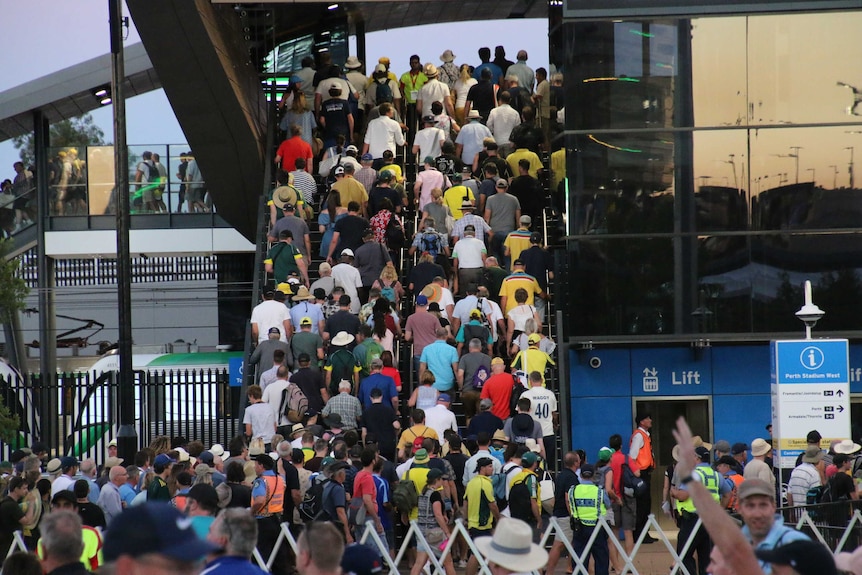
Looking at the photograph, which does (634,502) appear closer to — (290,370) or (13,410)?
(290,370)

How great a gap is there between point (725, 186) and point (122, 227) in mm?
9675

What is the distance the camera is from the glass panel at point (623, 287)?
858 inches

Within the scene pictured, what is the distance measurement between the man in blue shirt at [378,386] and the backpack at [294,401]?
33.7 inches

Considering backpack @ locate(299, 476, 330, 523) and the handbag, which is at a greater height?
backpack @ locate(299, 476, 330, 523)

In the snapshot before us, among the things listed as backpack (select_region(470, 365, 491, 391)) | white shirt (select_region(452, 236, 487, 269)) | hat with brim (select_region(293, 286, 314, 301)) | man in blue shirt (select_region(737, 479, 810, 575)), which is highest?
white shirt (select_region(452, 236, 487, 269))

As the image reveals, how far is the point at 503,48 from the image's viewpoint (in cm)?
2883

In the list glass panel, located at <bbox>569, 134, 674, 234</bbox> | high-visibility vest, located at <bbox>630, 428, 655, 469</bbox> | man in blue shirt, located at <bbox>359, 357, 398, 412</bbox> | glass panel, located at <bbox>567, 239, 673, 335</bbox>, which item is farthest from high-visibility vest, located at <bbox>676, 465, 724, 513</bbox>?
glass panel, located at <bbox>569, 134, 674, 234</bbox>

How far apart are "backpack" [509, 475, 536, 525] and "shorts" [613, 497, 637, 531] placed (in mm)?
1613

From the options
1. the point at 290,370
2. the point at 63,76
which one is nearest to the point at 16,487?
the point at 290,370

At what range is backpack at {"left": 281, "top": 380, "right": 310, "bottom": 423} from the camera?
19.2 meters

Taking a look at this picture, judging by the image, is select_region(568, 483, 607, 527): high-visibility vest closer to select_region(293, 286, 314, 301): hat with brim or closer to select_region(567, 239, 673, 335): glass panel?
select_region(567, 239, 673, 335): glass panel

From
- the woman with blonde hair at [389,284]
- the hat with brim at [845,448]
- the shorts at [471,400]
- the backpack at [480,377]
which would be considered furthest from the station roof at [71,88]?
the hat with brim at [845,448]

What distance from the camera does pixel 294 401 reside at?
63.5ft

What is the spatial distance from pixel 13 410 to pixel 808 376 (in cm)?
1672
